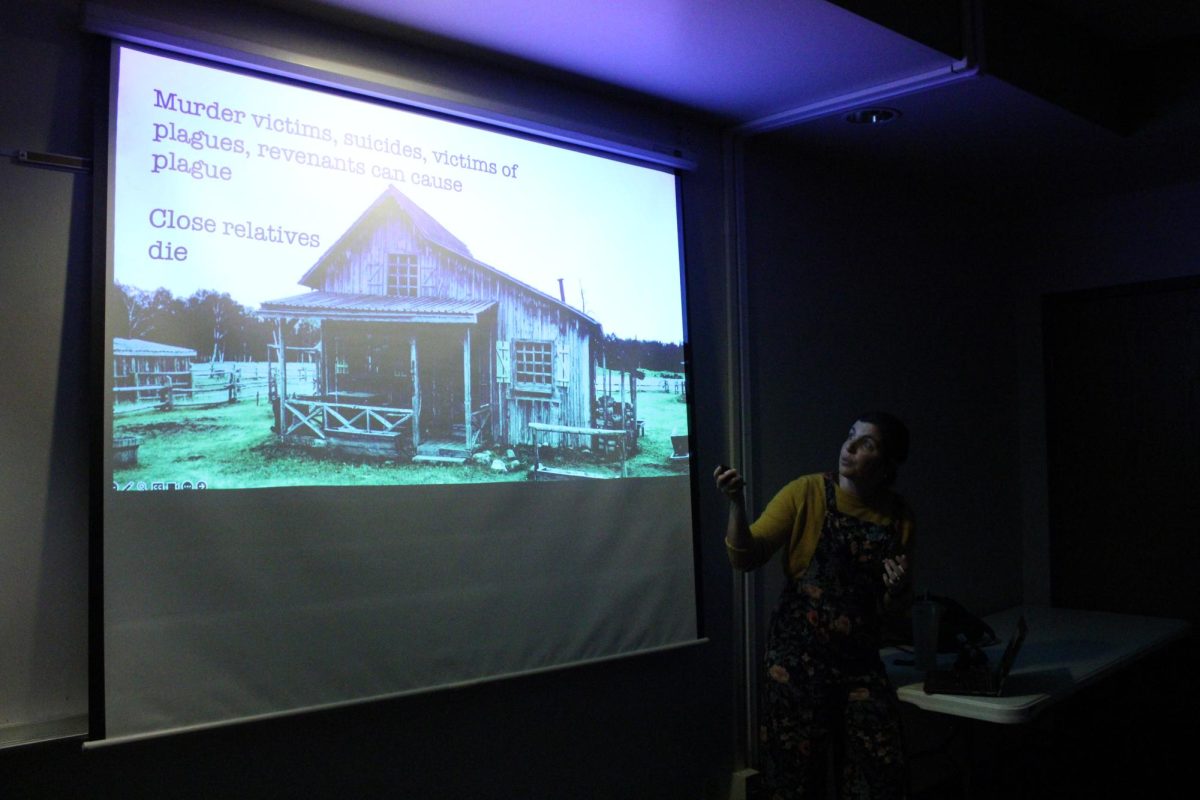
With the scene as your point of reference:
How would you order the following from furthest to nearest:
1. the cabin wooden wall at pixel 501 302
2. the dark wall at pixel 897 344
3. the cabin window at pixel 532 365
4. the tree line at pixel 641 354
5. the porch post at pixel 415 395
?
the dark wall at pixel 897 344, the tree line at pixel 641 354, the cabin window at pixel 532 365, the porch post at pixel 415 395, the cabin wooden wall at pixel 501 302

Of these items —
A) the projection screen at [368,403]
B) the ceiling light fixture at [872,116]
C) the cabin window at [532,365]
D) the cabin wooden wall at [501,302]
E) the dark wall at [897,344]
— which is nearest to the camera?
the projection screen at [368,403]

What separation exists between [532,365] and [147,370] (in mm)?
1070

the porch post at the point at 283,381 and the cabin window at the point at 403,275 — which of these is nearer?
the porch post at the point at 283,381

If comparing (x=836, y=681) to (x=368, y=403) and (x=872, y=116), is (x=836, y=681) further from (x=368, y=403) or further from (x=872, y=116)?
(x=872, y=116)

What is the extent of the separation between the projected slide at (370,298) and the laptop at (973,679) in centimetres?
100

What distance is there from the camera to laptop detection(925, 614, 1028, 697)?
2768 mm

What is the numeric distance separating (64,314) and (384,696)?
1175 millimetres

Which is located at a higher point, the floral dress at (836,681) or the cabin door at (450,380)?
the cabin door at (450,380)

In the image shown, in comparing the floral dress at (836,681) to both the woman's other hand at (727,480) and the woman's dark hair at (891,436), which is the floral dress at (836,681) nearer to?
the woman's dark hair at (891,436)

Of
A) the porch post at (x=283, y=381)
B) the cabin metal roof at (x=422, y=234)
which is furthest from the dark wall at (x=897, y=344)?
the porch post at (x=283, y=381)

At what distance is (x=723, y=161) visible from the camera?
347cm

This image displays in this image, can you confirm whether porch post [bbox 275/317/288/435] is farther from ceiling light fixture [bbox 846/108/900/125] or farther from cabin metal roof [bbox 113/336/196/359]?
ceiling light fixture [bbox 846/108/900/125]

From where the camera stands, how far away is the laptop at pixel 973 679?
277 centimetres

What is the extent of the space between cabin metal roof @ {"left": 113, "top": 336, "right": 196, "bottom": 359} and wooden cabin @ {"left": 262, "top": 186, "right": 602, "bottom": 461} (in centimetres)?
21
